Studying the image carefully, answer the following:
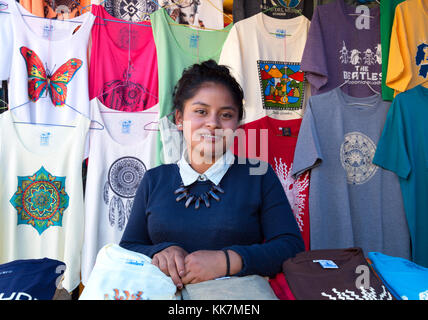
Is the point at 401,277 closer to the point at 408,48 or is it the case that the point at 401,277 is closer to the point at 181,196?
the point at 181,196

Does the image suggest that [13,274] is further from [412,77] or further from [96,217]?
[412,77]

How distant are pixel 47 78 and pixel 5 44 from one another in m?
A: 0.33

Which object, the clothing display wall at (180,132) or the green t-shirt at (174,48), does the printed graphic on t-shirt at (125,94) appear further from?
the green t-shirt at (174,48)

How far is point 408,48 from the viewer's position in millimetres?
2357

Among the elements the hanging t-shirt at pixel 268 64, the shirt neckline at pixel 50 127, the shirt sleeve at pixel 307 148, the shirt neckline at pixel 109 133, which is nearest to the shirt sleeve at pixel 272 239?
the shirt sleeve at pixel 307 148

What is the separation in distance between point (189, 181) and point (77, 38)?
5.37ft

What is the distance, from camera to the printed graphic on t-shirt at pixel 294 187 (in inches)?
91.7

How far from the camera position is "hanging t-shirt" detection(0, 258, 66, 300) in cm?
95

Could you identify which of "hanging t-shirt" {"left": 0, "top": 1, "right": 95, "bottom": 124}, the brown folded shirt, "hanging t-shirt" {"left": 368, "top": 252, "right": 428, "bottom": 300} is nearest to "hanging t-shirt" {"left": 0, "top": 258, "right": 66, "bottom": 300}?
the brown folded shirt

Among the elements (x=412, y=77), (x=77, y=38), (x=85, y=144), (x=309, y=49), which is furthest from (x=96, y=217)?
(x=412, y=77)

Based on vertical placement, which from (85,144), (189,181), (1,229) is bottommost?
(1,229)

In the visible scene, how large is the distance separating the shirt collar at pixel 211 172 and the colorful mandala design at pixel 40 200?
1195 mm

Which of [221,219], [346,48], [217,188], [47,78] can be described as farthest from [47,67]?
[346,48]
